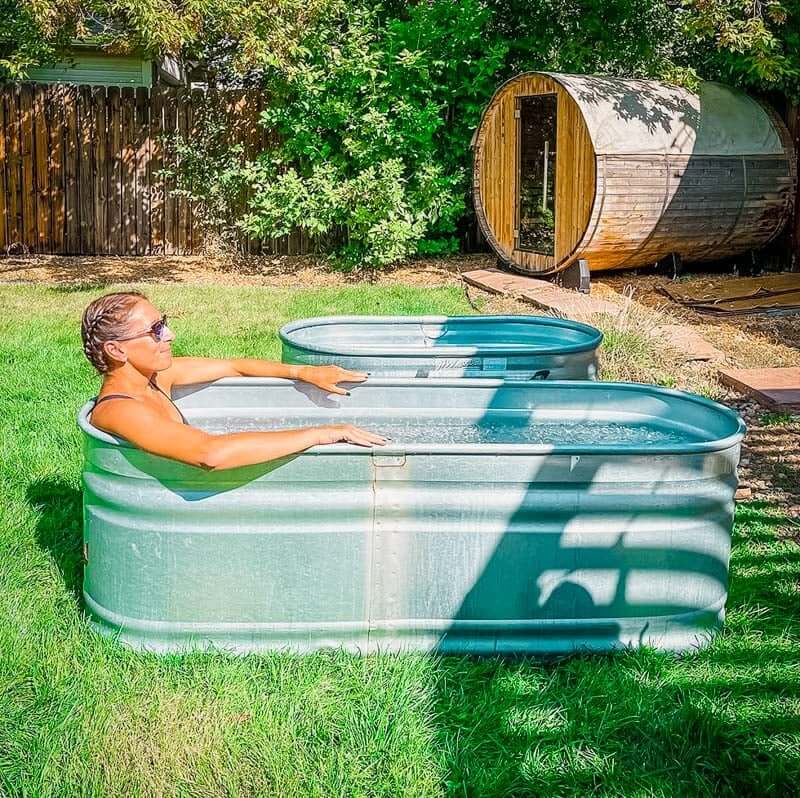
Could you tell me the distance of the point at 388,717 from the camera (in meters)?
2.76

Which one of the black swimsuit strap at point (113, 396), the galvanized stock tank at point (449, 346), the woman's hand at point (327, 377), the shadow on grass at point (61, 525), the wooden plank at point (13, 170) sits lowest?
the shadow on grass at point (61, 525)

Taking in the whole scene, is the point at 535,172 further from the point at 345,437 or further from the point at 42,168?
the point at 345,437

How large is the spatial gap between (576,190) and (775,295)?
2.19 meters

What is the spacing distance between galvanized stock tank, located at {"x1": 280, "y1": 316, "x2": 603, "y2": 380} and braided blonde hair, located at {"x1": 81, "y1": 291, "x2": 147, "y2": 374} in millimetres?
1691

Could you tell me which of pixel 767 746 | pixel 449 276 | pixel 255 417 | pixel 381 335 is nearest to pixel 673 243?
pixel 449 276

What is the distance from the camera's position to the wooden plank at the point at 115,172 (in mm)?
13062

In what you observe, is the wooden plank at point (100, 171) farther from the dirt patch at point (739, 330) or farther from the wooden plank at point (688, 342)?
the wooden plank at point (688, 342)

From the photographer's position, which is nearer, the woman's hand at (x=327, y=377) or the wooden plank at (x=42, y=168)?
the woman's hand at (x=327, y=377)

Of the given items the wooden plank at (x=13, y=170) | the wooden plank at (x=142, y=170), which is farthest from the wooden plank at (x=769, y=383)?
the wooden plank at (x=13, y=170)

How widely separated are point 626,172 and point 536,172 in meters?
1.84

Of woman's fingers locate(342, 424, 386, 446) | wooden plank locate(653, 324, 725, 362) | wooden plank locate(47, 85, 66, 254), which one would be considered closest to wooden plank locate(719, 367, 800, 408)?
wooden plank locate(653, 324, 725, 362)

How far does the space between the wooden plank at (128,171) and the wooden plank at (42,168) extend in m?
0.95

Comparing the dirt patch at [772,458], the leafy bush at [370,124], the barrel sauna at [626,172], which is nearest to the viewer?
the dirt patch at [772,458]

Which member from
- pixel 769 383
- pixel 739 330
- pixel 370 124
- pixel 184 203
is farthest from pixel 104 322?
pixel 184 203
